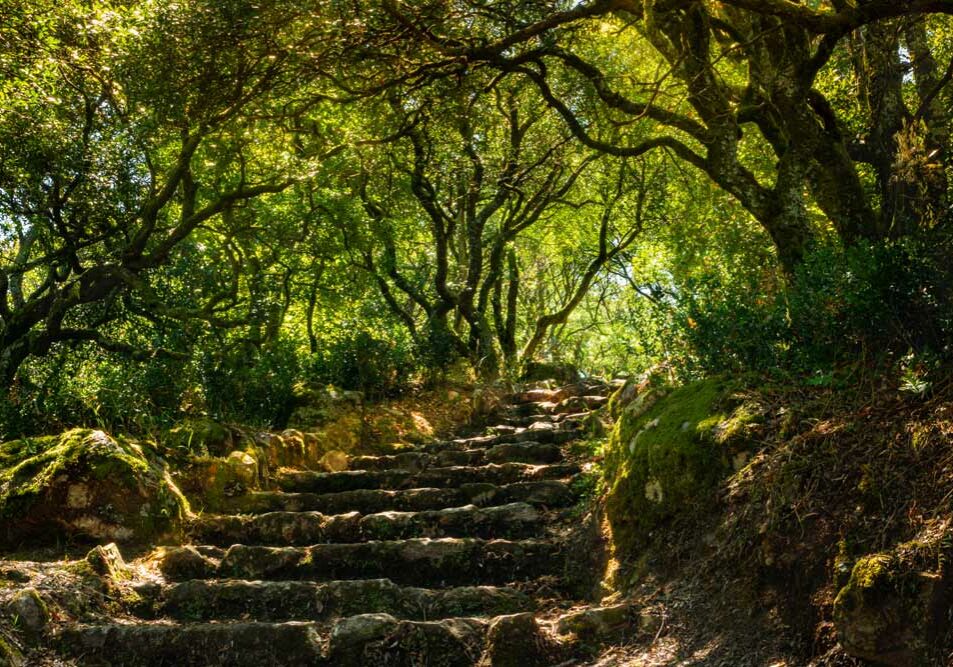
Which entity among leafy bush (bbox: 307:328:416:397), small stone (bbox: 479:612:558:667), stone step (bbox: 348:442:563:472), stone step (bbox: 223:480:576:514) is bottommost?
small stone (bbox: 479:612:558:667)

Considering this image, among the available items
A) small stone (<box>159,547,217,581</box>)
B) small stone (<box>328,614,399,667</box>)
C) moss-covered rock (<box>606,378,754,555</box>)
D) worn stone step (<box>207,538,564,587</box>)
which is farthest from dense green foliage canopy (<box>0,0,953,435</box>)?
small stone (<box>328,614,399,667</box>)

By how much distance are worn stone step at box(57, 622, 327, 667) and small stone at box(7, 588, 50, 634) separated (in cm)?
17

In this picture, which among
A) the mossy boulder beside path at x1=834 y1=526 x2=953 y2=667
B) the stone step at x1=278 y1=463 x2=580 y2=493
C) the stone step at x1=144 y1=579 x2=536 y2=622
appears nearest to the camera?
the mossy boulder beside path at x1=834 y1=526 x2=953 y2=667

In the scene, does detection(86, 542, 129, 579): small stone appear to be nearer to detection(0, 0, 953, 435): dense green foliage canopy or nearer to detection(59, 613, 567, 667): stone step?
detection(59, 613, 567, 667): stone step

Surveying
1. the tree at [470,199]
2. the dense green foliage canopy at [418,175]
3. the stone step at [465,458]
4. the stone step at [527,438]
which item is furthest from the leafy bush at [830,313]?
the tree at [470,199]

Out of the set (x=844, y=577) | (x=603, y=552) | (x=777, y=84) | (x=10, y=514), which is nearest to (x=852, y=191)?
(x=777, y=84)

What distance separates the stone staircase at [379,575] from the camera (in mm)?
5133

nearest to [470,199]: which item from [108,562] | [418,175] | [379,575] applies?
[418,175]

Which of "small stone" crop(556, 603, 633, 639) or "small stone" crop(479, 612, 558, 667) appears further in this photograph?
"small stone" crop(556, 603, 633, 639)

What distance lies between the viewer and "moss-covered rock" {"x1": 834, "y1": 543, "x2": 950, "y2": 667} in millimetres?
3601

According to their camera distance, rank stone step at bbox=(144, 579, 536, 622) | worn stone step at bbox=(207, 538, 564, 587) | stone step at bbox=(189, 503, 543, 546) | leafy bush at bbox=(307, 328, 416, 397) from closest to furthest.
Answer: stone step at bbox=(144, 579, 536, 622), worn stone step at bbox=(207, 538, 564, 587), stone step at bbox=(189, 503, 543, 546), leafy bush at bbox=(307, 328, 416, 397)

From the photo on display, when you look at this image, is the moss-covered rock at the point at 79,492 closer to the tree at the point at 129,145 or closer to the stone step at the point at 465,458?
the stone step at the point at 465,458

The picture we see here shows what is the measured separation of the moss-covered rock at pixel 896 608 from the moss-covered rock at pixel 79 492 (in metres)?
5.80

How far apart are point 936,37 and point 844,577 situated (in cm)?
859
